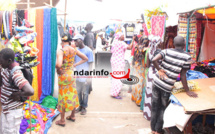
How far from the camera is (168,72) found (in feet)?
11.0

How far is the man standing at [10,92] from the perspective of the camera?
238 centimetres

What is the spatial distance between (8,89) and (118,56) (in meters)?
3.86

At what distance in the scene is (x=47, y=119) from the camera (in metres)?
4.33

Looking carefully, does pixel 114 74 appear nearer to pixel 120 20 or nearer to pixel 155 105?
pixel 120 20

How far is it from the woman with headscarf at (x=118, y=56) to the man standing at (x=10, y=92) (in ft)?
12.2

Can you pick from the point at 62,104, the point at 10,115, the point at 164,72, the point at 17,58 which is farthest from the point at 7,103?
the point at 164,72

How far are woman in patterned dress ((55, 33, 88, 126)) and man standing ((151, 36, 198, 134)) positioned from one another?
5.45 ft

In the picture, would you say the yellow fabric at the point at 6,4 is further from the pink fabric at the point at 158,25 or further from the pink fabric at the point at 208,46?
the pink fabric at the point at 208,46

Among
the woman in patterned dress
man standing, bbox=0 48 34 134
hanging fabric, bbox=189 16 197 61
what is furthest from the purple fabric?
hanging fabric, bbox=189 16 197 61

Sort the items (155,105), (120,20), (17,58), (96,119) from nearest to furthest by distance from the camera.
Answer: (17,58), (155,105), (96,119), (120,20)

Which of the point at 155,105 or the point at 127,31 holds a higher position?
the point at 127,31

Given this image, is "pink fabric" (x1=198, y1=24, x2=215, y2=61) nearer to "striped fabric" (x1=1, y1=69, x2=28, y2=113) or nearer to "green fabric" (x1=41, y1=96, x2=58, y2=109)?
"green fabric" (x1=41, y1=96, x2=58, y2=109)

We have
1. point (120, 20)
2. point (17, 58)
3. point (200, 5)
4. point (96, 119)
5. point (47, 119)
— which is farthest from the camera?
point (120, 20)

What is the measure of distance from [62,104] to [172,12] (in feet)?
11.0
